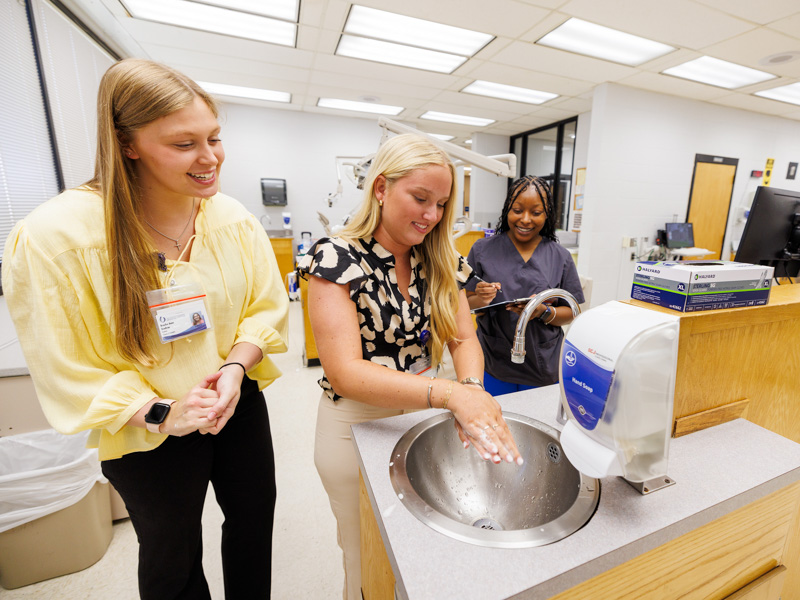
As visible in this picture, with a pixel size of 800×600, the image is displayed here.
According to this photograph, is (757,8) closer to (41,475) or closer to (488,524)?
(488,524)

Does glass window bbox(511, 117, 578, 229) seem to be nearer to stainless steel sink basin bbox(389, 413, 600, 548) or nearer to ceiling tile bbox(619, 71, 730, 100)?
ceiling tile bbox(619, 71, 730, 100)

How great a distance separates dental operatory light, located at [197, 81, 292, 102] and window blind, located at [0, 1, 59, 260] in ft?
7.95

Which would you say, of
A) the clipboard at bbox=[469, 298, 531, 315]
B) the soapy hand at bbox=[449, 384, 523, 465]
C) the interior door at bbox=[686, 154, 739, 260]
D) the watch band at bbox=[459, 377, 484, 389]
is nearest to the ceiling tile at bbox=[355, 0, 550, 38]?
the clipboard at bbox=[469, 298, 531, 315]

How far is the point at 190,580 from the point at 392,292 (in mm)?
933

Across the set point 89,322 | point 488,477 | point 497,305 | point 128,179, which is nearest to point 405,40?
point 497,305

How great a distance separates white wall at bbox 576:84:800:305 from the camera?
3914mm

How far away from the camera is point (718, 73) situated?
353cm

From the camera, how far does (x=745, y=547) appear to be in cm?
76

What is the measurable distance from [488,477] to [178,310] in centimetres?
86

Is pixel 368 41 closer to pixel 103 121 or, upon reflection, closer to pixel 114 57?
pixel 114 57

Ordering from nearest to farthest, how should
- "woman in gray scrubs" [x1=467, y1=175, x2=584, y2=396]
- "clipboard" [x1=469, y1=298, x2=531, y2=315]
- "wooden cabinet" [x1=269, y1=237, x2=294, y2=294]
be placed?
"clipboard" [x1=469, y1=298, x2=531, y2=315] → "woman in gray scrubs" [x1=467, y1=175, x2=584, y2=396] → "wooden cabinet" [x1=269, y1=237, x2=294, y2=294]

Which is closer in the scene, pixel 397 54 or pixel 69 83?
pixel 69 83

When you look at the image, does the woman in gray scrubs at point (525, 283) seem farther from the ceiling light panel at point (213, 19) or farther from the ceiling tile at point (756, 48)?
the ceiling tile at point (756, 48)

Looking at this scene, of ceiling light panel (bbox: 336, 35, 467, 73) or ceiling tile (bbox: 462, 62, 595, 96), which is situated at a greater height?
ceiling light panel (bbox: 336, 35, 467, 73)
